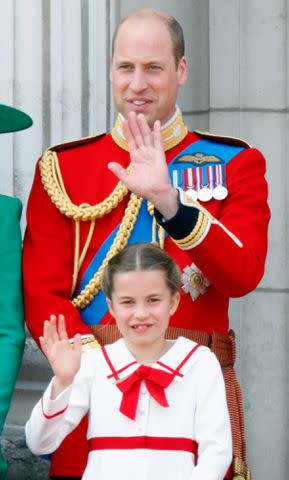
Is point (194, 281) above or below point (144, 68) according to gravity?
below

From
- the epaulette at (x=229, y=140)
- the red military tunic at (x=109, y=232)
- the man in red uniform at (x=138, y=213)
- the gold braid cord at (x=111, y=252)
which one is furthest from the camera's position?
the epaulette at (x=229, y=140)

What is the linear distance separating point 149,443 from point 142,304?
1.09ft

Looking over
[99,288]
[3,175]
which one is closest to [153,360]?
[99,288]

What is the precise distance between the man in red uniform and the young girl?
216mm

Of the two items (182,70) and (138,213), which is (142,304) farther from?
(182,70)

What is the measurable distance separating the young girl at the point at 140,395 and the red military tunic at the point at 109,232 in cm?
17

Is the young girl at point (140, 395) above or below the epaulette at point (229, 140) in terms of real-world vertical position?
below

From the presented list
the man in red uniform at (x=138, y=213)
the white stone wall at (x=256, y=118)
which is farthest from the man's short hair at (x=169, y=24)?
the white stone wall at (x=256, y=118)

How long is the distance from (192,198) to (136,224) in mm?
227

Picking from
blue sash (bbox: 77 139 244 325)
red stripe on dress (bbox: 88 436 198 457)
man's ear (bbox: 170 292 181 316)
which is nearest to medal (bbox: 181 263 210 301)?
blue sash (bbox: 77 139 244 325)

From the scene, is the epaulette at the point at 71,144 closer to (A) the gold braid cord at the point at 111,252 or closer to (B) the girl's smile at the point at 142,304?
(A) the gold braid cord at the point at 111,252

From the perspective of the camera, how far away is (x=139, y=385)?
357 centimetres

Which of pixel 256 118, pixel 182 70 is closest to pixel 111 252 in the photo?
pixel 182 70

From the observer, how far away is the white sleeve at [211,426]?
348cm
